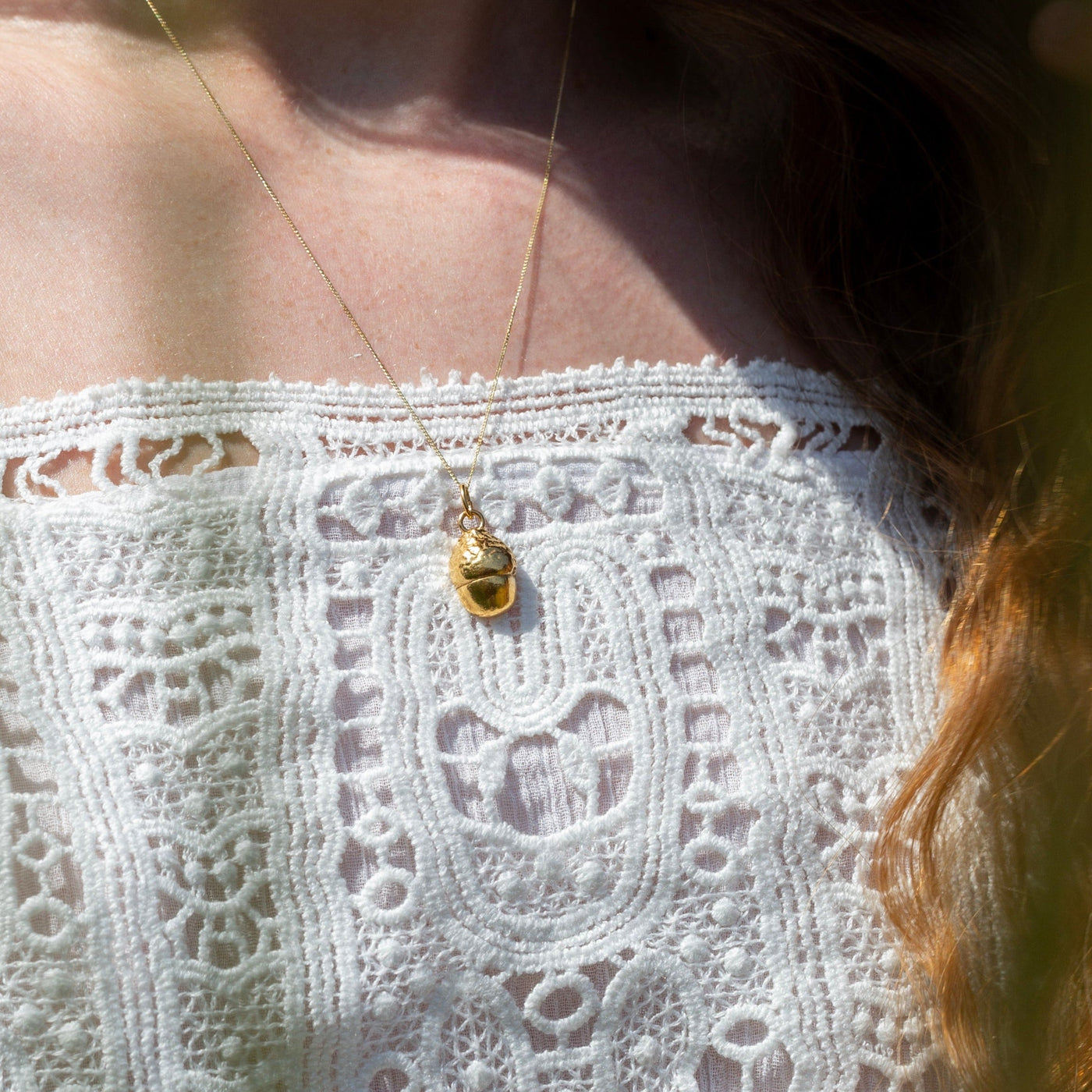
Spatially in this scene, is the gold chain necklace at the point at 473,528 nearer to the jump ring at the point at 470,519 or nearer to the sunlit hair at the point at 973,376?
the jump ring at the point at 470,519

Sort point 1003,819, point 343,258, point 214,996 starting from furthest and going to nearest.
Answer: point 343,258, point 1003,819, point 214,996

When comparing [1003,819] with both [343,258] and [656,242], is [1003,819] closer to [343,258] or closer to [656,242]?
[656,242]

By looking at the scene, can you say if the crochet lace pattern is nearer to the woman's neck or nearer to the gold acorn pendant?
the gold acorn pendant

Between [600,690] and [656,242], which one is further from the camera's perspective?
[656,242]

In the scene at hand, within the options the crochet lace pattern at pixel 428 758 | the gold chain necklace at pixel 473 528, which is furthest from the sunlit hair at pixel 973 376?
the gold chain necklace at pixel 473 528

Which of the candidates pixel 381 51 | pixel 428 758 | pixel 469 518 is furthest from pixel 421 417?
pixel 381 51

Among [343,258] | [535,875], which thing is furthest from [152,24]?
[535,875]

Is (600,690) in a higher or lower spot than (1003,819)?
higher
